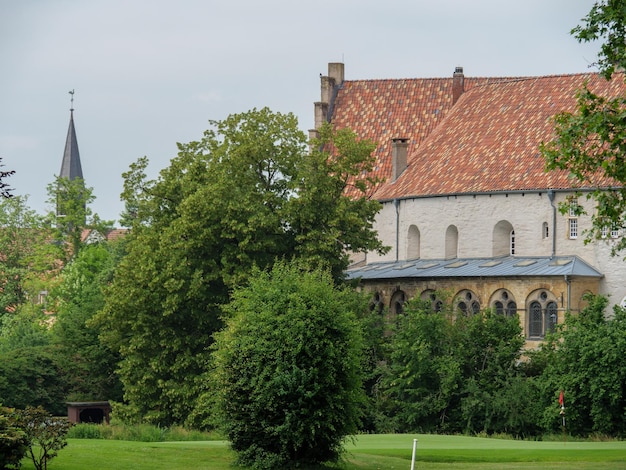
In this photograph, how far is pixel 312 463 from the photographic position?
4081cm

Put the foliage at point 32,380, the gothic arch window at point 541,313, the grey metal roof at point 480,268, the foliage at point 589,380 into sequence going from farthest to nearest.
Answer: the foliage at point 32,380 → the grey metal roof at point 480,268 → the gothic arch window at point 541,313 → the foliage at point 589,380

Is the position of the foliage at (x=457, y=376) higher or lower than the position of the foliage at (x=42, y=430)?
higher

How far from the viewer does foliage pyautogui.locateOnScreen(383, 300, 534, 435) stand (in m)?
60.2

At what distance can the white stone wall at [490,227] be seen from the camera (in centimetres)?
7094

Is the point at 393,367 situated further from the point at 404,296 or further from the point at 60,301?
the point at 60,301

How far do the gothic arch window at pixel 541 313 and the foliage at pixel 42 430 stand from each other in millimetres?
37736

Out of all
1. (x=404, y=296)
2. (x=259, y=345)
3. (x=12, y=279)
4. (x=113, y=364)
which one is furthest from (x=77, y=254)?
(x=259, y=345)

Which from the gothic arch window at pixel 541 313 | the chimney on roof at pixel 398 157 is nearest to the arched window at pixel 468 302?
the gothic arch window at pixel 541 313

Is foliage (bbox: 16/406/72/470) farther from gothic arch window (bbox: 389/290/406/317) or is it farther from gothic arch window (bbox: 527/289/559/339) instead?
gothic arch window (bbox: 389/290/406/317)

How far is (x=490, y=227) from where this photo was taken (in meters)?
76.0

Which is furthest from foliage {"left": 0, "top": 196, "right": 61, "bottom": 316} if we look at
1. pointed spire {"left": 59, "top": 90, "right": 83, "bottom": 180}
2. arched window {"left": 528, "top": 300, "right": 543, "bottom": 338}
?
arched window {"left": 528, "top": 300, "right": 543, "bottom": 338}

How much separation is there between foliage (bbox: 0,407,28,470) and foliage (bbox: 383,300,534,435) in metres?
28.3

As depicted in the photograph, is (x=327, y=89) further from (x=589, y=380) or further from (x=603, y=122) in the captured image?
(x=603, y=122)

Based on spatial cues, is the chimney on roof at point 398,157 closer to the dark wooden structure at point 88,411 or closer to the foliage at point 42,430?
the dark wooden structure at point 88,411
